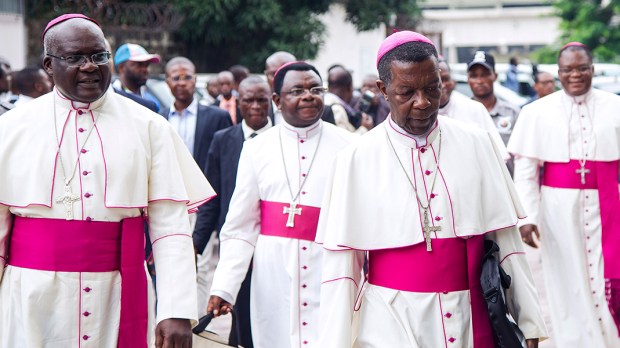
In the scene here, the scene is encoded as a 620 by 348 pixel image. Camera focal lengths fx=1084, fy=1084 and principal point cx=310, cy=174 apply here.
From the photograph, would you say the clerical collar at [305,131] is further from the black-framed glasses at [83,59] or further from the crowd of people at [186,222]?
the black-framed glasses at [83,59]

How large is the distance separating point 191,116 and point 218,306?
359 centimetres

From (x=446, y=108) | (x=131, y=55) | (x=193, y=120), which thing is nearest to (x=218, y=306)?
(x=446, y=108)

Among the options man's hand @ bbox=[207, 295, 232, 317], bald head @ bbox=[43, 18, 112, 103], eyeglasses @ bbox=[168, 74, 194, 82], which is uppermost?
eyeglasses @ bbox=[168, 74, 194, 82]

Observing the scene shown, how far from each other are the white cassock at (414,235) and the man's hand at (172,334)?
1.93 ft

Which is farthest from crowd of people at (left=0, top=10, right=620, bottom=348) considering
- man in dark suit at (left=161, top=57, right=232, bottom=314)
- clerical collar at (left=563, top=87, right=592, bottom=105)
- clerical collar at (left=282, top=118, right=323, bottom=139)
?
man in dark suit at (left=161, top=57, right=232, bottom=314)

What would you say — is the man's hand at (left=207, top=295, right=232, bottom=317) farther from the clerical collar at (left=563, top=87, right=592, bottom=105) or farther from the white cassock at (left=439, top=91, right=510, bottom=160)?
the clerical collar at (left=563, top=87, right=592, bottom=105)

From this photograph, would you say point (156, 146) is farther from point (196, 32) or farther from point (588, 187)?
point (196, 32)

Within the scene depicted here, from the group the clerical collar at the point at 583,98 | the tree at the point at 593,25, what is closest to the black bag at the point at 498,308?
the clerical collar at the point at 583,98

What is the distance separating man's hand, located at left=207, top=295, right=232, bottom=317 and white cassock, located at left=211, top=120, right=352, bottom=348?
4 centimetres

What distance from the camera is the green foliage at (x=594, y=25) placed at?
114 feet

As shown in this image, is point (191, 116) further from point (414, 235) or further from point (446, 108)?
point (414, 235)

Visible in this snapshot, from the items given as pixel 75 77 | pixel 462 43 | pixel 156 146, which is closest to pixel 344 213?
pixel 156 146

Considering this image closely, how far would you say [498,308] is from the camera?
442 centimetres

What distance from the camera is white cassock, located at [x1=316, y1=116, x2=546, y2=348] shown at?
457 centimetres
